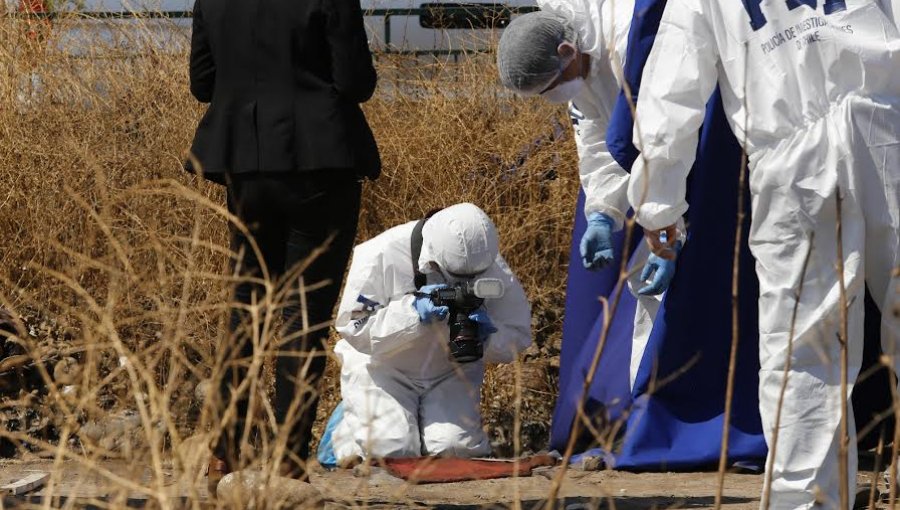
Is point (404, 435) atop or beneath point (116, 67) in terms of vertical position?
beneath

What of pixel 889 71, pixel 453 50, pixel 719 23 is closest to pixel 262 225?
pixel 719 23

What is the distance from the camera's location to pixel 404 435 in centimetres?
539

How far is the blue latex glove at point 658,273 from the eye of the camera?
440 cm

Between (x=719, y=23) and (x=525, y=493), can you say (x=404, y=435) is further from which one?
(x=719, y=23)

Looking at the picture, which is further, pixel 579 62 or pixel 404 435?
pixel 404 435

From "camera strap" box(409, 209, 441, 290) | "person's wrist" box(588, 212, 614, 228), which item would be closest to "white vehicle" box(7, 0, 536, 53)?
"camera strap" box(409, 209, 441, 290)

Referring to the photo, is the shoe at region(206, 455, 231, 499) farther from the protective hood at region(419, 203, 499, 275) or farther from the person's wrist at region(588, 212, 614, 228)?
the person's wrist at region(588, 212, 614, 228)

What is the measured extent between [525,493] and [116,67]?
11.9ft

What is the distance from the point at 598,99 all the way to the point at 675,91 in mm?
1195

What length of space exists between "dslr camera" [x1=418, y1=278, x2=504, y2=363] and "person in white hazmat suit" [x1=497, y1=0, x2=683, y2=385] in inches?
19.9

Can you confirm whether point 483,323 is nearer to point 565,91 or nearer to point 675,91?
point 565,91

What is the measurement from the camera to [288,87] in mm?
4234

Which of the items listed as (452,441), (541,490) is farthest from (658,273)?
(452,441)

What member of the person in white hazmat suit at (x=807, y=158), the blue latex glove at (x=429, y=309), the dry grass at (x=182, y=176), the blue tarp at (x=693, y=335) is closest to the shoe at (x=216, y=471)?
the blue latex glove at (x=429, y=309)
